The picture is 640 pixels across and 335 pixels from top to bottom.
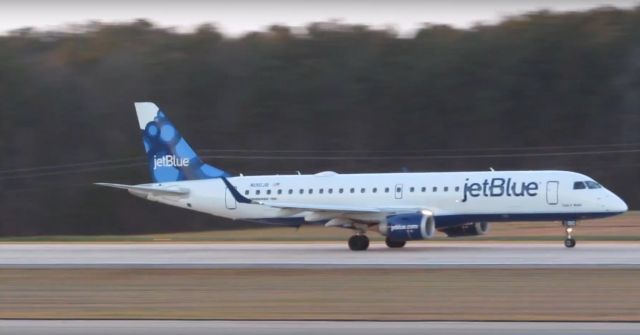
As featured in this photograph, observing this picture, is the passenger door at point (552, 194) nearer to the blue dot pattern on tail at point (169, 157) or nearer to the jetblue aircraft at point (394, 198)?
the jetblue aircraft at point (394, 198)

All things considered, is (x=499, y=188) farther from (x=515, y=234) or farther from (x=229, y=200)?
(x=515, y=234)

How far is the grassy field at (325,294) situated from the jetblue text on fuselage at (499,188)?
10.4 metres

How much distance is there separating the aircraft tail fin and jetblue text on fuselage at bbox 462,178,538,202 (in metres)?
9.99

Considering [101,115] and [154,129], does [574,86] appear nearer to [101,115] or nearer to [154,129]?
[101,115]

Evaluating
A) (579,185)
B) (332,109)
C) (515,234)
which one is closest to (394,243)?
(579,185)

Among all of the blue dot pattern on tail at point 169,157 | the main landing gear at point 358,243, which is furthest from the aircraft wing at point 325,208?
the blue dot pattern on tail at point 169,157

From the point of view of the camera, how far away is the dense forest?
254ft

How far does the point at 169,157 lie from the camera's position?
4422 cm

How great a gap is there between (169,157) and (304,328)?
26873mm

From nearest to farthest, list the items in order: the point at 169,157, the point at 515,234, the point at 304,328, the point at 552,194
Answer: the point at 304,328 < the point at 552,194 < the point at 169,157 < the point at 515,234

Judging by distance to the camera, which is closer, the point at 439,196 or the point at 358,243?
the point at 358,243

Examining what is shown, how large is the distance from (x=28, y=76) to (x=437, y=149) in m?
29.2

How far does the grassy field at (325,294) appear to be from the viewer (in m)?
20.2

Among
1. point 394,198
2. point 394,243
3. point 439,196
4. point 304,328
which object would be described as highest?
point 439,196
